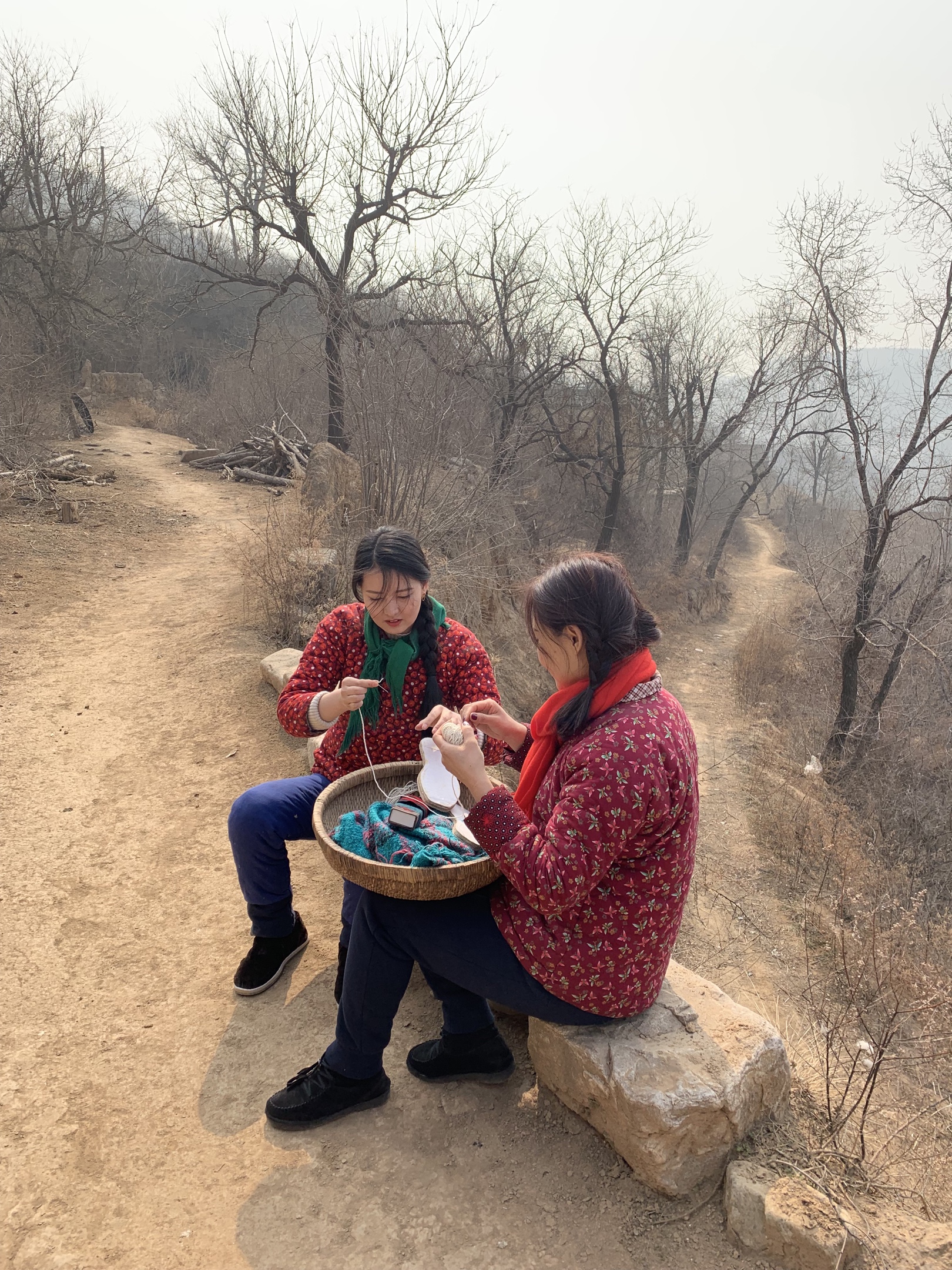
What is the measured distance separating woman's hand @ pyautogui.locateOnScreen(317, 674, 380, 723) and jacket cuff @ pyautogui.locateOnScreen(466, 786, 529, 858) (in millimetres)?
690

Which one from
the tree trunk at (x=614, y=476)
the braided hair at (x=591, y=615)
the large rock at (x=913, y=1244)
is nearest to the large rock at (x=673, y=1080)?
the large rock at (x=913, y=1244)

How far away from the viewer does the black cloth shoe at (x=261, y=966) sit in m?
2.53

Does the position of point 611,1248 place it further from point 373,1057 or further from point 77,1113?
point 77,1113

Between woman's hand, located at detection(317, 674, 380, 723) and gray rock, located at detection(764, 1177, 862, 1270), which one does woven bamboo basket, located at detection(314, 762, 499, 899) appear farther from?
gray rock, located at detection(764, 1177, 862, 1270)

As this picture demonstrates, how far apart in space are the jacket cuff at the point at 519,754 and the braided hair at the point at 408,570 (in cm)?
30

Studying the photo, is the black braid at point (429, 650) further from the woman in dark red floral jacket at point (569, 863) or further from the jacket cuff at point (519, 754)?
the woman in dark red floral jacket at point (569, 863)

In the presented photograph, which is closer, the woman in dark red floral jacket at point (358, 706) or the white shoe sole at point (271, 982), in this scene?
the woman in dark red floral jacket at point (358, 706)

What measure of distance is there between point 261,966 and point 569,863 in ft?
4.92

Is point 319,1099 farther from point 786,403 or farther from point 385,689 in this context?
point 786,403

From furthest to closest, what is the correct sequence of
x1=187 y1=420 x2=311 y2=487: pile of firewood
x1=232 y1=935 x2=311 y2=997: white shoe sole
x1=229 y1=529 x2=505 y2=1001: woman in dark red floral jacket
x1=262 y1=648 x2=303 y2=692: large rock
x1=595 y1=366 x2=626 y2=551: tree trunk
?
x1=595 y1=366 x2=626 y2=551: tree trunk < x1=187 y1=420 x2=311 y2=487: pile of firewood < x1=262 y1=648 x2=303 y2=692: large rock < x1=232 y1=935 x2=311 y2=997: white shoe sole < x1=229 y1=529 x2=505 y2=1001: woman in dark red floral jacket

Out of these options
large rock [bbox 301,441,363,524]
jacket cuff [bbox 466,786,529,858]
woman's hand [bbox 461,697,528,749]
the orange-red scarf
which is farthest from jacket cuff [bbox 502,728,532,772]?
large rock [bbox 301,441,363,524]

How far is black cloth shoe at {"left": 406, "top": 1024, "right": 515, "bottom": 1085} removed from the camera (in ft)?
6.97

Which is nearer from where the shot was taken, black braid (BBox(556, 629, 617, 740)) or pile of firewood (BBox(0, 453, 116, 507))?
black braid (BBox(556, 629, 617, 740))

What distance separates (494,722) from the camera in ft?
7.14
